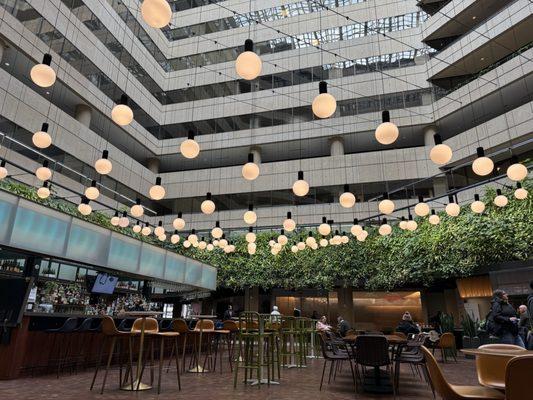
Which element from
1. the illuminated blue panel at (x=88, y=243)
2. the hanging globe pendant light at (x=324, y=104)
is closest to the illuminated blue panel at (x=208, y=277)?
the illuminated blue panel at (x=88, y=243)

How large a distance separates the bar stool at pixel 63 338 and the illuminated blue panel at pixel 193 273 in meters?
6.81

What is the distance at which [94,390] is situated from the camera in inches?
194

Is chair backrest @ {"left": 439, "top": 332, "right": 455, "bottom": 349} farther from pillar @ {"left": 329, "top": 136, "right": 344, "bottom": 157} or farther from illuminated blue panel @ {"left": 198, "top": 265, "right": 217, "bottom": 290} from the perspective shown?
pillar @ {"left": 329, "top": 136, "right": 344, "bottom": 157}

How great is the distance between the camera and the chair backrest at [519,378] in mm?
2115

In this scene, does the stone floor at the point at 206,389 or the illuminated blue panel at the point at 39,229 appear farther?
the illuminated blue panel at the point at 39,229

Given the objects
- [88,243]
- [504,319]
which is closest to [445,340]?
[504,319]

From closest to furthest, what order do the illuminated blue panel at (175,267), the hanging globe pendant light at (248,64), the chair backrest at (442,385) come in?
the chair backrest at (442,385) → the hanging globe pendant light at (248,64) → the illuminated blue panel at (175,267)

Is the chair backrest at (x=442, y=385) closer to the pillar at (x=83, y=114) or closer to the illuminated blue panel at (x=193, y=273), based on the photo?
the illuminated blue panel at (x=193, y=273)

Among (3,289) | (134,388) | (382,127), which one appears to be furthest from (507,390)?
(3,289)

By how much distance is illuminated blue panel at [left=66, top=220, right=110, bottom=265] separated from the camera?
8.03m

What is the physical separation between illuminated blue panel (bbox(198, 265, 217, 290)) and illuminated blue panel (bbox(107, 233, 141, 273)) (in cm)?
456

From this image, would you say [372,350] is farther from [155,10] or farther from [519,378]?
[155,10]

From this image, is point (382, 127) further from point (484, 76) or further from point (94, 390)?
point (484, 76)

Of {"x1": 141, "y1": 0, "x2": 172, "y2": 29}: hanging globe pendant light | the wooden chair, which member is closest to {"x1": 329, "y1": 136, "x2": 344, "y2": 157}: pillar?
{"x1": 141, "y1": 0, "x2": 172, "y2": 29}: hanging globe pendant light
